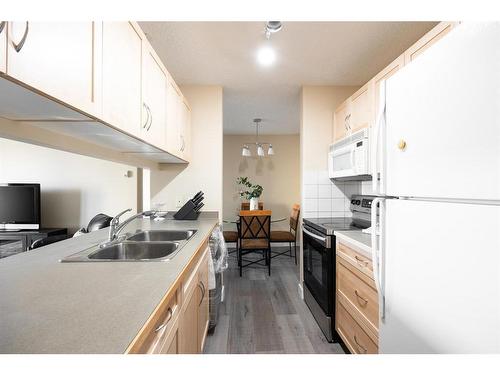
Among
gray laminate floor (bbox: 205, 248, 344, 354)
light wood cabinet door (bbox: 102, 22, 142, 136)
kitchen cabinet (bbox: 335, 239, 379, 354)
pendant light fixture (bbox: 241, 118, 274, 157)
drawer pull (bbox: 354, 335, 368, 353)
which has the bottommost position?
gray laminate floor (bbox: 205, 248, 344, 354)

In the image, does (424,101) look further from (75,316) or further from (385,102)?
(75,316)

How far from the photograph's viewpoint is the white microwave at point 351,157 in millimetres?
1993

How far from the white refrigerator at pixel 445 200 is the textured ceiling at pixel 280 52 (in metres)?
1.15

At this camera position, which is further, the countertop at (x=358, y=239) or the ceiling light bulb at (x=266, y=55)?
the ceiling light bulb at (x=266, y=55)

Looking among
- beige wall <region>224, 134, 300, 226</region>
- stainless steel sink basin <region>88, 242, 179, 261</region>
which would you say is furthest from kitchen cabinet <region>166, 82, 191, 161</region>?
beige wall <region>224, 134, 300, 226</region>

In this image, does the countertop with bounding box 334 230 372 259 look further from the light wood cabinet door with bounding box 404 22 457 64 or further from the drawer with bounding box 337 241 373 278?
the light wood cabinet door with bounding box 404 22 457 64

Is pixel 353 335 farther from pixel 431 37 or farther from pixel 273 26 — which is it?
pixel 273 26

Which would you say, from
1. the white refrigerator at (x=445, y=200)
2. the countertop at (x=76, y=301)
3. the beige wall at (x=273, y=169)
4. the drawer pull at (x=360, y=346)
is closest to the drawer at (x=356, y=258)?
the white refrigerator at (x=445, y=200)

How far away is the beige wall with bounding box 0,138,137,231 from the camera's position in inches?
72.7

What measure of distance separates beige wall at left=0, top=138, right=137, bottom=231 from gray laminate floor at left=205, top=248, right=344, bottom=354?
1463mm

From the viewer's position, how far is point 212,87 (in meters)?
2.87

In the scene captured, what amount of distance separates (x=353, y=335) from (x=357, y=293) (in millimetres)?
316

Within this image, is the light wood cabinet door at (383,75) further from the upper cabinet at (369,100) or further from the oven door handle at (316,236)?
the oven door handle at (316,236)

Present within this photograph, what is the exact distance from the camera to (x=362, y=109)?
218 centimetres
